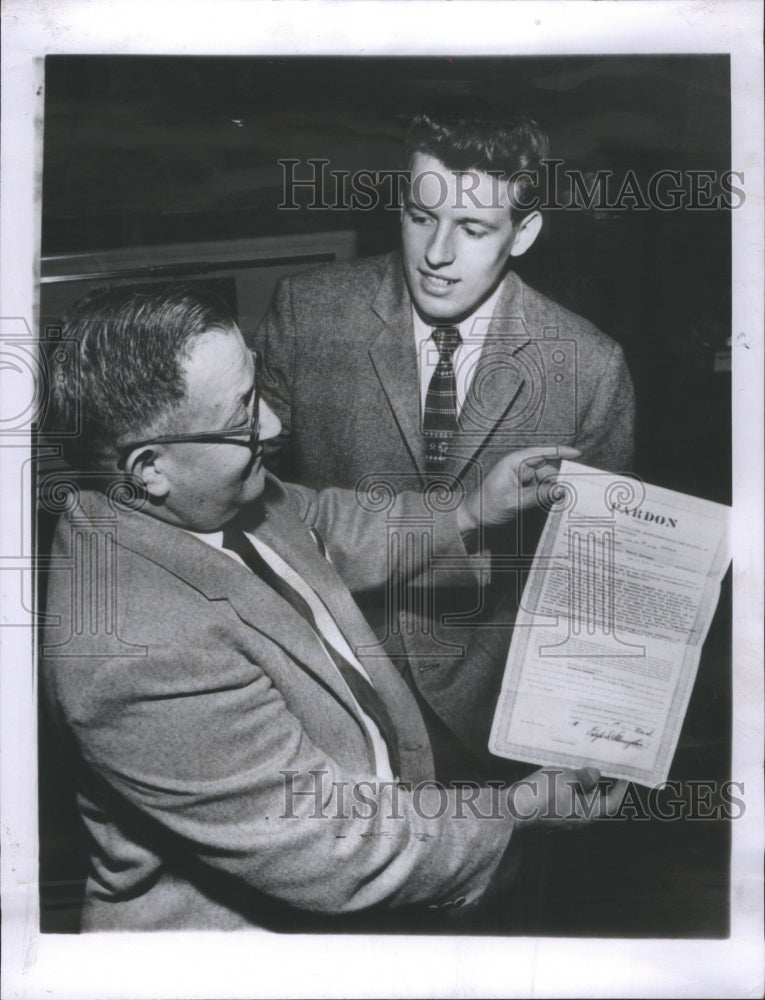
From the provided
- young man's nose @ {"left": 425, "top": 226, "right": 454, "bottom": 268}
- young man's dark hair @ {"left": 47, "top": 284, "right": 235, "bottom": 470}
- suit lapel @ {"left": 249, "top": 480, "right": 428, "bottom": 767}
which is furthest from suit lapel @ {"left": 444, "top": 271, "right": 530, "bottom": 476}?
young man's dark hair @ {"left": 47, "top": 284, "right": 235, "bottom": 470}

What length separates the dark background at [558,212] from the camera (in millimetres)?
1860

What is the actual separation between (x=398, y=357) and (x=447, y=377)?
10cm

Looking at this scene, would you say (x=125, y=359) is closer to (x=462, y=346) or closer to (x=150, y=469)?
(x=150, y=469)

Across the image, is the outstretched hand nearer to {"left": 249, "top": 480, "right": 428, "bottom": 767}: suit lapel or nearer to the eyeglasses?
{"left": 249, "top": 480, "right": 428, "bottom": 767}: suit lapel

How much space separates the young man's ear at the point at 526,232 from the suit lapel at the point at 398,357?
22 centimetres

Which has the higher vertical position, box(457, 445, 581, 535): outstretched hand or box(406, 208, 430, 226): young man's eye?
box(406, 208, 430, 226): young man's eye

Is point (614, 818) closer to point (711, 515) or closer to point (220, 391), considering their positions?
point (711, 515)

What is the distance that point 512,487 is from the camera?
1.86 metres

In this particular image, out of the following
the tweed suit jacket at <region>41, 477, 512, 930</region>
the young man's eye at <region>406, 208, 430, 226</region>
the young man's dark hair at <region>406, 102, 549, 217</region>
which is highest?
the young man's dark hair at <region>406, 102, 549, 217</region>

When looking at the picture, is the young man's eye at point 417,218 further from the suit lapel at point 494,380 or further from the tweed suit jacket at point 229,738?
the tweed suit jacket at point 229,738

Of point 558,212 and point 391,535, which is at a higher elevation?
point 558,212

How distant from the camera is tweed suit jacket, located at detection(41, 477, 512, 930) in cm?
180

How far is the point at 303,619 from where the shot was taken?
183 centimetres

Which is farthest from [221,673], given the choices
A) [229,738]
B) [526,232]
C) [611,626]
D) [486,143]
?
[486,143]
